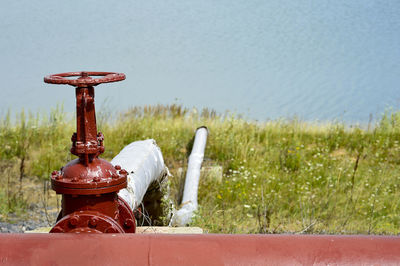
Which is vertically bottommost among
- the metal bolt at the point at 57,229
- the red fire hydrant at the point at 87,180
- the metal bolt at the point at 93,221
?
the metal bolt at the point at 57,229

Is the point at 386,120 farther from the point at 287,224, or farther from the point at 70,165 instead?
the point at 70,165

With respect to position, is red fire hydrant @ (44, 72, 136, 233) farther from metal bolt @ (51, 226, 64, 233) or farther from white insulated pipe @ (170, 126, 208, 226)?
white insulated pipe @ (170, 126, 208, 226)

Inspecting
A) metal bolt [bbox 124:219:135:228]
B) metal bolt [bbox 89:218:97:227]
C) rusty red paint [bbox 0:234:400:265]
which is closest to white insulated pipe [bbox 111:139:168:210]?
metal bolt [bbox 124:219:135:228]

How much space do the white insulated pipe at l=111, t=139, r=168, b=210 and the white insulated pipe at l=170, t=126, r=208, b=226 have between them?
0.69 meters

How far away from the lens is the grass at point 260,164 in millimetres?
4695

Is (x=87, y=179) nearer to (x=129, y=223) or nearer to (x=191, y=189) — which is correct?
(x=129, y=223)

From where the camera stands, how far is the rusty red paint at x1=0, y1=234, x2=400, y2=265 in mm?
995

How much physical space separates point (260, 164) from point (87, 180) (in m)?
4.64

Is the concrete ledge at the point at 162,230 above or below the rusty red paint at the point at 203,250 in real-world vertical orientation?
below

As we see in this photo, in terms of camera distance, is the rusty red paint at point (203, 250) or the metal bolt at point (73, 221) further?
the metal bolt at point (73, 221)

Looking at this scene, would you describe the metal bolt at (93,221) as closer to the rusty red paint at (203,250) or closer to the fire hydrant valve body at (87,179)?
the fire hydrant valve body at (87,179)

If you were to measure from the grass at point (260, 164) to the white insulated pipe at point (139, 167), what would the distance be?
855 mm

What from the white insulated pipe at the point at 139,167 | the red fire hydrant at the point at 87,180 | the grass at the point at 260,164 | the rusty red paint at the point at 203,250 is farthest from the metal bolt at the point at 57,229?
the grass at the point at 260,164

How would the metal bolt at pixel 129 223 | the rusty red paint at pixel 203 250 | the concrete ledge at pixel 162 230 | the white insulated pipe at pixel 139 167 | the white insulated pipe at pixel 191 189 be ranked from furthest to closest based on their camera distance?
the white insulated pipe at pixel 191 189 < the white insulated pipe at pixel 139 167 < the concrete ledge at pixel 162 230 < the metal bolt at pixel 129 223 < the rusty red paint at pixel 203 250
